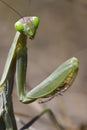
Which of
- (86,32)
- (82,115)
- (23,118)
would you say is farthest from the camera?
(86,32)

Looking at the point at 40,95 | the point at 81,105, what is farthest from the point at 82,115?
the point at 40,95

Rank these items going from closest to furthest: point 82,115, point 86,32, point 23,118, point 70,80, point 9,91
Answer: point 70,80, point 9,91, point 23,118, point 82,115, point 86,32

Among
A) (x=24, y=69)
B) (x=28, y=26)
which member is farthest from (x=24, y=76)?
(x=28, y=26)

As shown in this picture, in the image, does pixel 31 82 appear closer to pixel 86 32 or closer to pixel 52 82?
pixel 86 32

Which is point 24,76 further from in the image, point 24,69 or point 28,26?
point 28,26

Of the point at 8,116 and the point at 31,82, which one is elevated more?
the point at 8,116

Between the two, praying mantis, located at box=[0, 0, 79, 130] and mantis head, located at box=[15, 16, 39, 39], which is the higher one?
mantis head, located at box=[15, 16, 39, 39]
